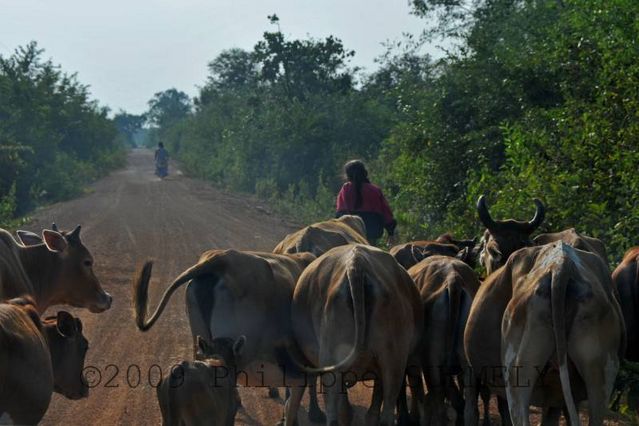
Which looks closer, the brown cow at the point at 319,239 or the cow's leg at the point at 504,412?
the cow's leg at the point at 504,412

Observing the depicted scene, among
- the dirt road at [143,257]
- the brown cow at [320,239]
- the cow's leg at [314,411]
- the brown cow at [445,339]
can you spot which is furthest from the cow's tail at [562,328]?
the brown cow at [320,239]

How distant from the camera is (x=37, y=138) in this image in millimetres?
32062

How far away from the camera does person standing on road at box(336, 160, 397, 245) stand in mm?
12234

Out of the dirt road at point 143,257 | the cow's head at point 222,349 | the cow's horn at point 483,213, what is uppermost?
the cow's horn at point 483,213

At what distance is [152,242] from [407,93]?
6117mm

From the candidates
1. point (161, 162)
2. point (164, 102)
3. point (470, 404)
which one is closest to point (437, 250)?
point (470, 404)

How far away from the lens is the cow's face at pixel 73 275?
30.1 ft

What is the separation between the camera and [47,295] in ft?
30.3

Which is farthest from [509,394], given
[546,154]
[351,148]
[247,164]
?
[247,164]

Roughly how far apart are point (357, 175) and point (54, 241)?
414cm

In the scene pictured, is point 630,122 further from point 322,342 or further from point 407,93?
point 407,93

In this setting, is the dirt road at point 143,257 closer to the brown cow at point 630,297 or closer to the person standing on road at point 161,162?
the person standing on road at point 161,162

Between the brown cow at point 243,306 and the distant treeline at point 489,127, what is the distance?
3.44m

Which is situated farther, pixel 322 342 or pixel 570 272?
pixel 322 342
